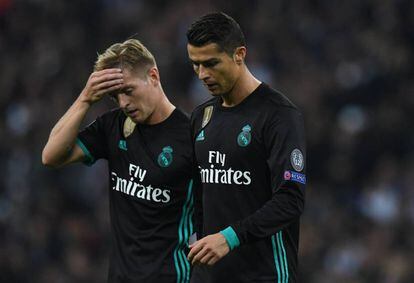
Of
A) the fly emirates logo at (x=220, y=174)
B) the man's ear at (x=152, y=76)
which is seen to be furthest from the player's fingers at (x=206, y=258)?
the man's ear at (x=152, y=76)

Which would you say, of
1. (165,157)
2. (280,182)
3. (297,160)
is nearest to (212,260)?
(280,182)

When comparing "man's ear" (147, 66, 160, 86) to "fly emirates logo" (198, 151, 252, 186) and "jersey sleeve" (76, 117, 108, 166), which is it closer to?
"jersey sleeve" (76, 117, 108, 166)

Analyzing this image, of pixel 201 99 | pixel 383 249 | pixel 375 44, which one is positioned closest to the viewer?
pixel 383 249

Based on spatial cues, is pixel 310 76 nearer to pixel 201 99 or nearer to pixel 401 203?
pixel 201 99

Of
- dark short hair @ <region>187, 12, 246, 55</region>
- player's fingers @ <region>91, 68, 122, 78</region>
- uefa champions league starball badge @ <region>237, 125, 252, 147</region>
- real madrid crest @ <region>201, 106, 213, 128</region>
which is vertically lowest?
uefa champions league starball badge @ <region>237, 125, 252, 147</region>

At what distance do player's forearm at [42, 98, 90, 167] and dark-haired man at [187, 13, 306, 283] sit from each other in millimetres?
788

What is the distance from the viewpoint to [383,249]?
12109 mm

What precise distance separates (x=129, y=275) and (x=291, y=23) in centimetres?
937

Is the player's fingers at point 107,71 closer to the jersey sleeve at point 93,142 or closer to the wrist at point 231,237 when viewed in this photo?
the jersey sleeve at point 93,142

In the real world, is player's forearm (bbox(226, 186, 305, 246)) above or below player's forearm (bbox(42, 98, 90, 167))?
below

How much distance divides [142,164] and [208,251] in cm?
112

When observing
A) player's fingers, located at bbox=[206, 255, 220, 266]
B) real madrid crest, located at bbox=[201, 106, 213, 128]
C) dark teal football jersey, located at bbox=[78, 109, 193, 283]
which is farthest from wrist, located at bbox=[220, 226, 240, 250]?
dark teal football jersey, located at bbox=[78, 109, 193, 283]

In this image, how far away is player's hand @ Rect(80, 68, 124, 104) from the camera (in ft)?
20.4

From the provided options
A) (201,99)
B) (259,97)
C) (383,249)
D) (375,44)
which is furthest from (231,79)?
(375,44)
